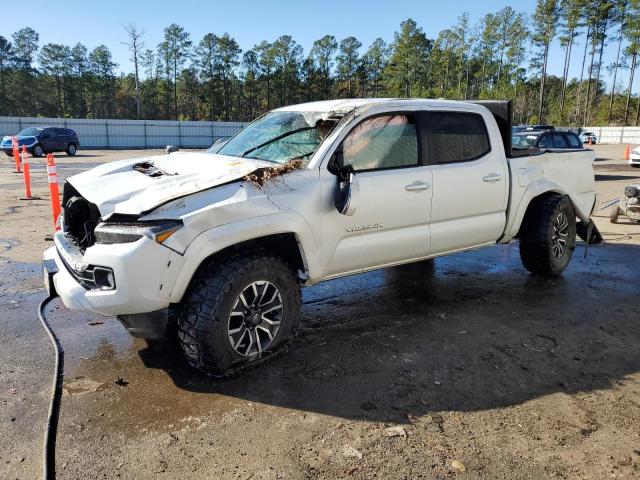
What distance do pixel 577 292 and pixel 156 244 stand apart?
4399 millimetres

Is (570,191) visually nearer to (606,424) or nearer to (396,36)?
(606,424)

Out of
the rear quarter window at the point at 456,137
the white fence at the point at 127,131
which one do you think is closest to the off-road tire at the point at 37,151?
the white fence at the point at 127,131

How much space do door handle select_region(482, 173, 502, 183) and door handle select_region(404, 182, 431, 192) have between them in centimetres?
79

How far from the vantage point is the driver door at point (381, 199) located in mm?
3898

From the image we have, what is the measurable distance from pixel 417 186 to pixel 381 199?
1.41ft

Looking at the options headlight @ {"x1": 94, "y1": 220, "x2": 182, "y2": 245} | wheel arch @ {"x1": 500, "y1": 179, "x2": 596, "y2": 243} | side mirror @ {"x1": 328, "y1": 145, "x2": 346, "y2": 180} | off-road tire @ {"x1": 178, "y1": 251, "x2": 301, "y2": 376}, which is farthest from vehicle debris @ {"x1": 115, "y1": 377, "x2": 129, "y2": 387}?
wheel arch @ {"x1": 500, "y1": 179, "x2": 596, "y2": 243}

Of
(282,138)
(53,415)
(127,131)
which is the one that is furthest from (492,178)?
(127,131)

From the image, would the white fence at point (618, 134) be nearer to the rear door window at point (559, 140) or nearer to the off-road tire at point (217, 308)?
the rear door window at point (559, 140)

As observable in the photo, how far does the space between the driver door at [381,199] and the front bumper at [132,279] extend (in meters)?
1.23

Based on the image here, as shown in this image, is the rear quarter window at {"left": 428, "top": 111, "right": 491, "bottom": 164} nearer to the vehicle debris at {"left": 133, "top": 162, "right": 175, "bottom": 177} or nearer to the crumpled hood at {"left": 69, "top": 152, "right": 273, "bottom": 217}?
the crumpled hood at {"left": 69, "top": 152, "right": 273, "bottom": 217}

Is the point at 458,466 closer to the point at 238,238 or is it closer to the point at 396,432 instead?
the point at 396,432

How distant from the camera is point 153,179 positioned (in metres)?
3.58

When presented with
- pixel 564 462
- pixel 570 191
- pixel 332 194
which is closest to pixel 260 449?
pixel 564 462

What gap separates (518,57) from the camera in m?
72.9
